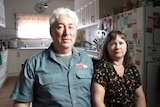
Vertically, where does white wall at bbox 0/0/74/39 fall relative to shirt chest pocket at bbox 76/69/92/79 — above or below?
above

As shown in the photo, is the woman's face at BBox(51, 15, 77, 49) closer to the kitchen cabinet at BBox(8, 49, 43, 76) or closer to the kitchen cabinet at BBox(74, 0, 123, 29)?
the kitchen cabinet at BBox(74, 0, 123, 29)

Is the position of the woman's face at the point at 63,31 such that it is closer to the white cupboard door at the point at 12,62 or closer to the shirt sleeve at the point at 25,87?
the shirt sleeve at the point at 25,87

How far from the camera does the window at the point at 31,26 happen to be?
21.0ft

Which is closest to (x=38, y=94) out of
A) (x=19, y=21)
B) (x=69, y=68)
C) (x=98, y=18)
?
(x=69, y=68)

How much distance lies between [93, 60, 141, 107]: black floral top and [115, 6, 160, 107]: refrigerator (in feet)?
3.60

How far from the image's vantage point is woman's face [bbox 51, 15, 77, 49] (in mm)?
1154

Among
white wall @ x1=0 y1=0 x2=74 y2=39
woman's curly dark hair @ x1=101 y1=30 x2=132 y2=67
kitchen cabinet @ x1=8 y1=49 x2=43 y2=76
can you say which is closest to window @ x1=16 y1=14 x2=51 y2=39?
white wall @ x1=0 y1=0 x2=74 y2=39

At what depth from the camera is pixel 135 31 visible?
244 centimetres

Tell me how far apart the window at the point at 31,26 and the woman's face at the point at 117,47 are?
5622mm

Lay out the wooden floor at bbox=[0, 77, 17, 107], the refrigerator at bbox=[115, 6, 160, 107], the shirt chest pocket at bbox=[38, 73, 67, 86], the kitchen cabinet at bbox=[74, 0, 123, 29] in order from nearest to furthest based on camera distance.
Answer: the shirt chest pocket at bbox=[38, 73, 67, 86]
the refrigerator at bbox=[115, 6, 160, 107]
the wooden floor at bbox=[0, 77, 17, 107]
the kitchen cabinet at bbox=[74, 0, 123, 29]

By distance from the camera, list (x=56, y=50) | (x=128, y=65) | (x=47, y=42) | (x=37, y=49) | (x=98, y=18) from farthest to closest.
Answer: (x=47, y=42), (x=37, y=49), (x=98, y=18), (x=128, y=65), (x=56, y=50)

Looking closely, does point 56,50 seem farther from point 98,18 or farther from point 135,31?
point 98,18

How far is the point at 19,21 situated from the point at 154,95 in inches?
210

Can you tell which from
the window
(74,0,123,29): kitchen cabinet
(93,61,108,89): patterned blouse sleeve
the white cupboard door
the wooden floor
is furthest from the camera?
the window
